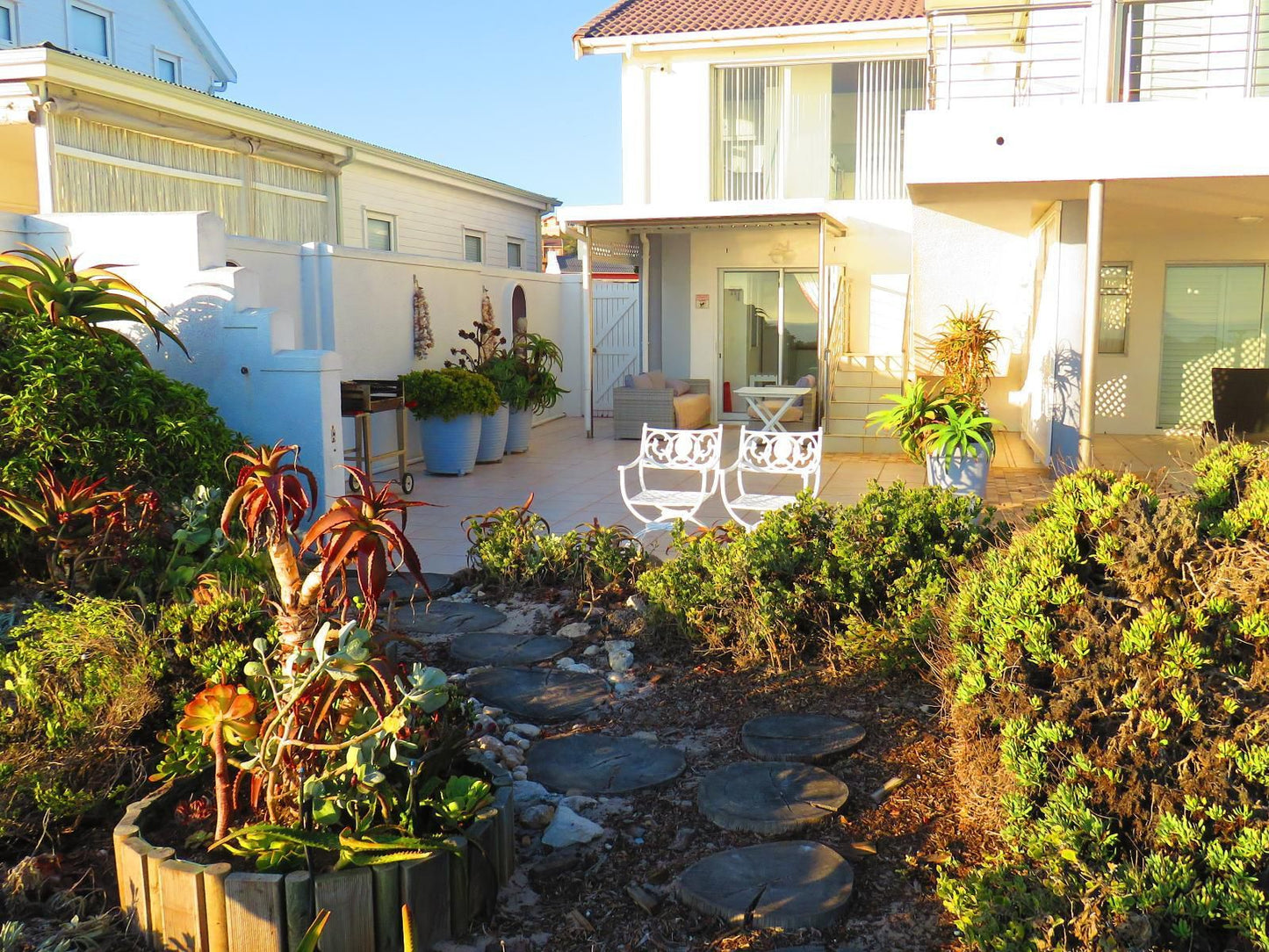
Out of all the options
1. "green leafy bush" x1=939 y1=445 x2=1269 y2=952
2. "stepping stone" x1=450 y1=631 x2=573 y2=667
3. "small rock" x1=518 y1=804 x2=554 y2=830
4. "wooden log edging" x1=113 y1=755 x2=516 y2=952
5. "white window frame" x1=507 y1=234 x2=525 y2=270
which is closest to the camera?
"green leafy bush" x1=939 y1=445 x2=1269 y2=952

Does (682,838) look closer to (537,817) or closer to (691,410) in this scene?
(537,817)

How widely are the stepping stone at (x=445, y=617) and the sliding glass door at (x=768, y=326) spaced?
10902 mm

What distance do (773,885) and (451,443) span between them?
9099mm

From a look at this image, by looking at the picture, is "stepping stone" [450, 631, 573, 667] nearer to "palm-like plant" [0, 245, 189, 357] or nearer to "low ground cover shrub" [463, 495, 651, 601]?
"low ground cover shrub" [463, 495, 651, 601]

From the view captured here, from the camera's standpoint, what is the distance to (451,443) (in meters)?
11.8

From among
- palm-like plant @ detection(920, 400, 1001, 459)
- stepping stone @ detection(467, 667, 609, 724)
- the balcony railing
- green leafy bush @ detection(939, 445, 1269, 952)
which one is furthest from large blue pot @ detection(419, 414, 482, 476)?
green leafy bush @ detection(939, 445, 1269, 952)

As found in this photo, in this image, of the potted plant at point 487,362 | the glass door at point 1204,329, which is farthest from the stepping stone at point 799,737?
the glass door at point 1204,329

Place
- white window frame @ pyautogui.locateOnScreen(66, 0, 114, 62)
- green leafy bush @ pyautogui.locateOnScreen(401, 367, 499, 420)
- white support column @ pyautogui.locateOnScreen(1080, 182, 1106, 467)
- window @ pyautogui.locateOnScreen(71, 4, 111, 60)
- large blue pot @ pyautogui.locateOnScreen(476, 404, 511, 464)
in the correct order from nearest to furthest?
white support column @ pyautogui.locateOnScreen(1080, 182, 1106, 467) → green leafy bush @ pyautogui.locateOnScreen(401, 367, 499, 420) → large blue pot @ pyautogui.locateOnScreen(476, 404, 511, 464) → white window frame @ pyautogui.locateOnScreen(66, 0, 114, 62) → window @ pyautogui.locateOnScreen(71, 4, 111, 60)

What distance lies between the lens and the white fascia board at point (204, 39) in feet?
69.4

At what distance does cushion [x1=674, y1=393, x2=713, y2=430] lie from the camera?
596 inches

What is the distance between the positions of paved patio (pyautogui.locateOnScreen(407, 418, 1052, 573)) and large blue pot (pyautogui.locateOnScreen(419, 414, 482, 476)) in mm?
127

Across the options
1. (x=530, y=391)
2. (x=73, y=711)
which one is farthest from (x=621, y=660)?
(x=530, y=391)

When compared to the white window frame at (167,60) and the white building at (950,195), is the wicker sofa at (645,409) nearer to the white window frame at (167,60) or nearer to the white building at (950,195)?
the white building at (950,195)

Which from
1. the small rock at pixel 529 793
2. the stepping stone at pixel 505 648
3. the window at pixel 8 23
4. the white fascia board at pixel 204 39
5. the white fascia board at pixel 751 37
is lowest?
the small rock at pixel 529 793
